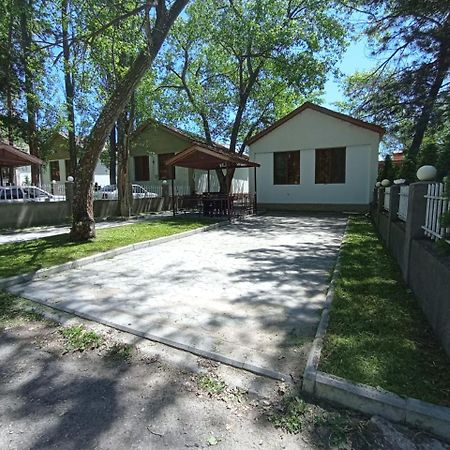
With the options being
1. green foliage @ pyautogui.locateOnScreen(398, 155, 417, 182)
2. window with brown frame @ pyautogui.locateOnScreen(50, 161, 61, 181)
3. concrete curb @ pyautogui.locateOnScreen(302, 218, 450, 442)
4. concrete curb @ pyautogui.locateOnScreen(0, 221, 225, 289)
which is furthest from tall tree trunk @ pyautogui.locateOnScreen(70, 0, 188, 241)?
window with brown frame @ pyautogui.locateOnScreen(50, 161, 61, 181)

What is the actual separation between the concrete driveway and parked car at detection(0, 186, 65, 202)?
763 centimetres

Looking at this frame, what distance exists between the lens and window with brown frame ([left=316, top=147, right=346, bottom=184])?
56.7 ft

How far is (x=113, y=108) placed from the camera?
788 cm

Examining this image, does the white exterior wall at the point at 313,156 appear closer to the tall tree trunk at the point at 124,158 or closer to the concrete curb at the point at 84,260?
the tall tree trunk at the point at 124,158

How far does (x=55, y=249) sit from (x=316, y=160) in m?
14.3

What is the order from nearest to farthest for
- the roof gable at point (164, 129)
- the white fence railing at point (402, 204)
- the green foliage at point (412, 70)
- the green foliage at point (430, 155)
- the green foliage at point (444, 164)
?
1. the green foliage at point (444, 164)
2. the white fence railing at point (402, 204)
3. the green foliage at point (430, 155)
4. the green foliage at point (412, 70)
5. the roof gable at point (164, 129)

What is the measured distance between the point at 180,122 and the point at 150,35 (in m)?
14.0

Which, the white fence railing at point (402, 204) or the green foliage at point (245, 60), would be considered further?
the green foliage at point (245, 60)

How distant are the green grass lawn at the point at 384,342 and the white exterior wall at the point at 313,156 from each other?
12745 millimetres

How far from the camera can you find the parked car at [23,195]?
1209 cm

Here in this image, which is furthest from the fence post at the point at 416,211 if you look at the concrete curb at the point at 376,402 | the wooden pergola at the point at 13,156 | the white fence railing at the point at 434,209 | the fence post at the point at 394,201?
the wooden pergola at the point at 13,156

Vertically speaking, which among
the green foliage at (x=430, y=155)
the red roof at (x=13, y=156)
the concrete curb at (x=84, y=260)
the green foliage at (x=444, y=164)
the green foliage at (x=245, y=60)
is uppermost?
the green foliage at (x=245, y=60)

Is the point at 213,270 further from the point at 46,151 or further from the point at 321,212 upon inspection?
the point at 46,151

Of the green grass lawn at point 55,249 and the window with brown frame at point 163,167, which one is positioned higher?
the window with brown frame at point 163,167
